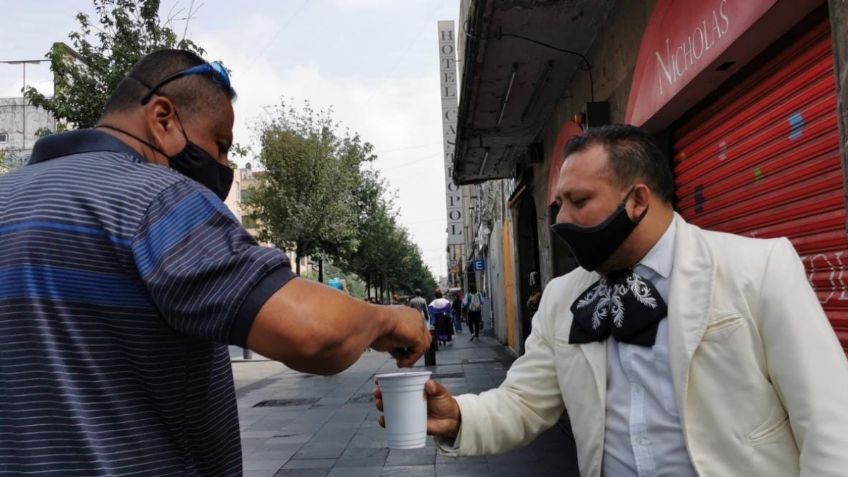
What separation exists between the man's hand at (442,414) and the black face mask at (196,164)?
738mm

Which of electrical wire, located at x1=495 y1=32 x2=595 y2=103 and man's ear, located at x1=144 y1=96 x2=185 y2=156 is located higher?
electrical wire, located at x1=495 y1=32 x2=595 y2=103

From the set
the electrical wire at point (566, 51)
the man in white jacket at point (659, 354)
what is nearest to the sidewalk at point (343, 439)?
the electrical wire at point (566, 51)

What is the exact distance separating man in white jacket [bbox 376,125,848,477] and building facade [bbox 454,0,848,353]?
1269 mm

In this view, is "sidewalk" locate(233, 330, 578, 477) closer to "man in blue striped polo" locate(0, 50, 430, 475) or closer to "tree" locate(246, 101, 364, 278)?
"man in blue striped polo" locate(0, 50, 430, 475)

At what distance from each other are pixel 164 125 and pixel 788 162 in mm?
3339

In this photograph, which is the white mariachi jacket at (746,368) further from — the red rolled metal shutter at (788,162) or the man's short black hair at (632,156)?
the red rolled metal shutter at (788,162)

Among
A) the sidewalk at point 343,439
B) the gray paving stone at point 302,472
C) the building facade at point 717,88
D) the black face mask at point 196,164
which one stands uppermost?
the building facade at point 717,88

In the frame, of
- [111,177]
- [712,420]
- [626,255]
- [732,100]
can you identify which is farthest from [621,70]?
[111,177]

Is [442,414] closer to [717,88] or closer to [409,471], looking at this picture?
[717,88]

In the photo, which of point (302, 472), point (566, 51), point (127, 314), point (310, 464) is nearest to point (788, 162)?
point (127, 314)

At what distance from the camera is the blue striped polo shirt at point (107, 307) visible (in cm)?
118

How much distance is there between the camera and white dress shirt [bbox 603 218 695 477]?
173 centimetres

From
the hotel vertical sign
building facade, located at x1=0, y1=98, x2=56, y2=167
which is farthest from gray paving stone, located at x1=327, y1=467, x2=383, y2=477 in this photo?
building facade, located at x1=0, y1=98, x2=56, y2=167

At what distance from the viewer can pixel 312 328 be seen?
1.17 metres
